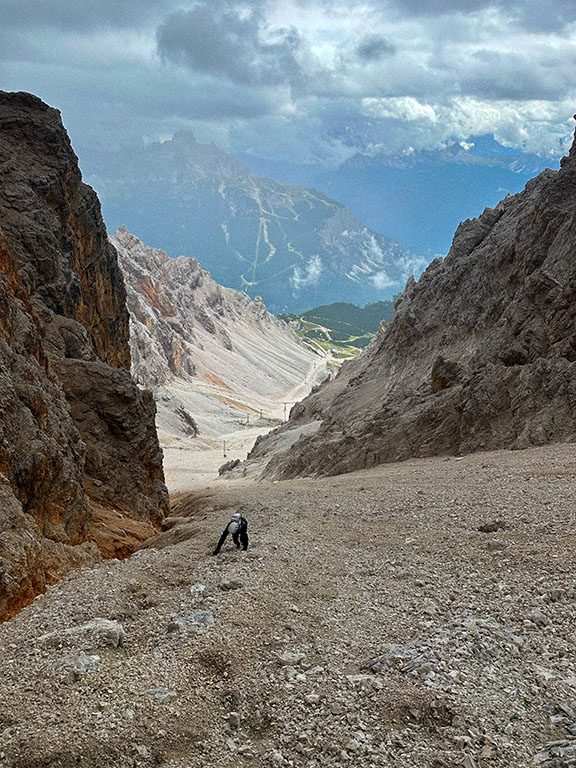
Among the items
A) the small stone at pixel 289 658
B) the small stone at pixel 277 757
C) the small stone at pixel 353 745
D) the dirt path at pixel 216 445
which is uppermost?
the small stone at pixel 289 658

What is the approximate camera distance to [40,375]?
59.1 feet

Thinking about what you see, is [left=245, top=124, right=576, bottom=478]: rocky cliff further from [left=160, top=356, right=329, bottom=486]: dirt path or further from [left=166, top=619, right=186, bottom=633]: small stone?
[left=160, top=356, right=329, bottom=486]: dirt path

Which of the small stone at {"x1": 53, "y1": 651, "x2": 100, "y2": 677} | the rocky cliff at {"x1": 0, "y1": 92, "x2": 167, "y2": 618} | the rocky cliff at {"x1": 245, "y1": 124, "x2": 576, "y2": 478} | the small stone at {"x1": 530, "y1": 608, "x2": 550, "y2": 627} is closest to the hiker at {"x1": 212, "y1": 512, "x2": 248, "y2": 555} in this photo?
the rocky cliff at {"x1": 0, "y1": 92, "x2": 167, "y2": 618}

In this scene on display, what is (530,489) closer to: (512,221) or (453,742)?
(453,742)

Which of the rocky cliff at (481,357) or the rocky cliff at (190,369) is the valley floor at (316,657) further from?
the rocky cliff at (190,369)

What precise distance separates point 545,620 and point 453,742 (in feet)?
10.5

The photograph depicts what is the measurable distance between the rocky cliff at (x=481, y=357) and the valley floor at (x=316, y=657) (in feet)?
38.3

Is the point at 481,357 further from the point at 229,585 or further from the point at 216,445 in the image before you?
the point at 216,445

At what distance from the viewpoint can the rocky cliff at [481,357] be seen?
24984 millimetres

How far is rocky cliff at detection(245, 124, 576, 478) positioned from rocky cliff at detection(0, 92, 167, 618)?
1253cm

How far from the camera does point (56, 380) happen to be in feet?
71.5

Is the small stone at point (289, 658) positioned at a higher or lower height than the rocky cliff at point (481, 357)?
lower

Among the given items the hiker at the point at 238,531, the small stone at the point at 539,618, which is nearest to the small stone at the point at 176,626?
the hiker at the point at 238,531

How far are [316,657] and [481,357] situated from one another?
23.4 m
